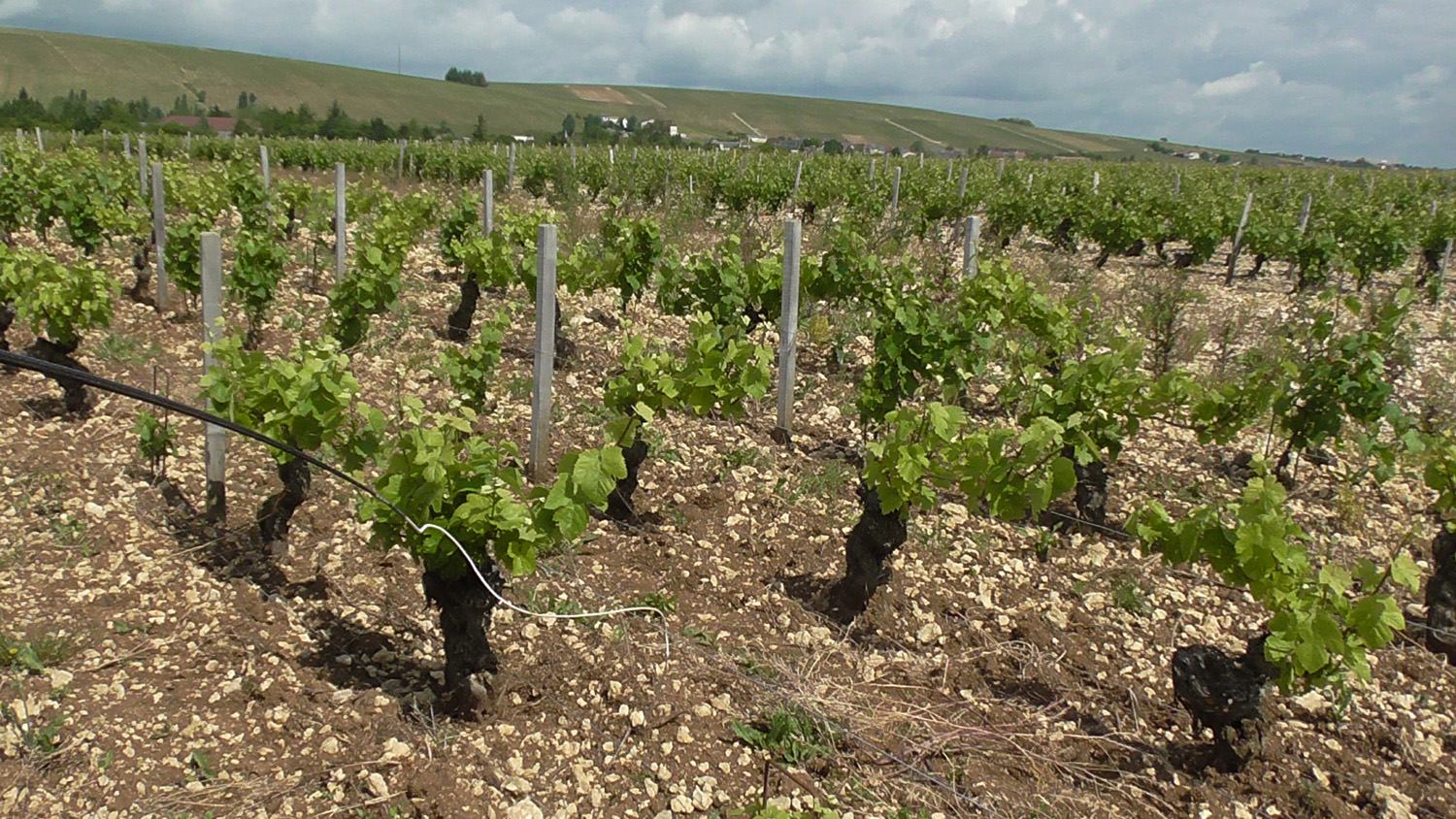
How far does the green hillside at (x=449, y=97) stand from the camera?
81438mm

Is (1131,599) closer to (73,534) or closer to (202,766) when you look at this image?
(202,766)

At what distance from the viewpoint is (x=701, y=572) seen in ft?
15.3

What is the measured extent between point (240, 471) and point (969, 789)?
14.1 ft

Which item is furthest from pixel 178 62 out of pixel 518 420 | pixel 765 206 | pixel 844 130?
pixel 518 420

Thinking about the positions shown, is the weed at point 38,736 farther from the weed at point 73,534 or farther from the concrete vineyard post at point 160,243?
the concrete vineyard post at point 160,243

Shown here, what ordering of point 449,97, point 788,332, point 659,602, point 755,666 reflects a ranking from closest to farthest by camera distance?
point 755,666 < point 659,602 < point 788,332 < point 449,97

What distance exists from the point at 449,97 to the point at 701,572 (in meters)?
101

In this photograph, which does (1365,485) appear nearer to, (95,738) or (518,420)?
(518,420)

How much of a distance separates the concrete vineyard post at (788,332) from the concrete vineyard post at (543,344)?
1.74 meters

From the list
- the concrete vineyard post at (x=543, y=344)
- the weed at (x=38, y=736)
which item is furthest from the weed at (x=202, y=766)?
the concrete vineyard post at (x=543, y=344)

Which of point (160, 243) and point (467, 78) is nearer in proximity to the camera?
point (160, 243)

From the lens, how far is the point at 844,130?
98.1m

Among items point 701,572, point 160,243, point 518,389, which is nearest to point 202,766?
point 701,572

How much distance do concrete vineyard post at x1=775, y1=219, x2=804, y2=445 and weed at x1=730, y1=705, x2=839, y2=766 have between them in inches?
118
